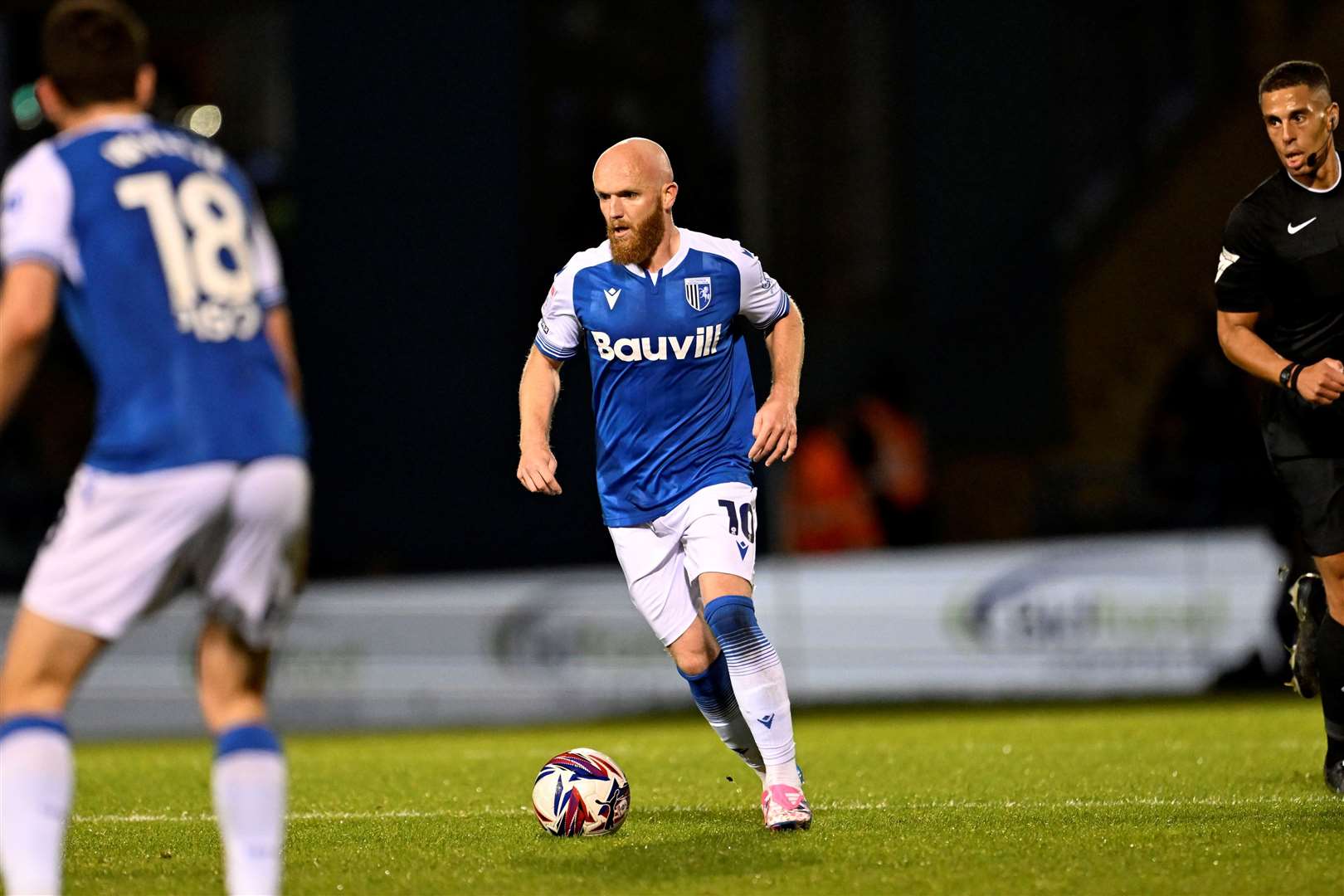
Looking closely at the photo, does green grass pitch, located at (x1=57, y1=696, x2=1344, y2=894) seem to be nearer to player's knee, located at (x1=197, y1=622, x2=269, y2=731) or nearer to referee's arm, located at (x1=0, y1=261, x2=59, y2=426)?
player's knee, located at (x1=197, y1=622, x2=269, y2=731)

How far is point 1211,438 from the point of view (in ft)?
45.3

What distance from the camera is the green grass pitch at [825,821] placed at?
202 inches

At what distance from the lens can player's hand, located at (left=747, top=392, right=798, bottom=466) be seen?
611 centimetres

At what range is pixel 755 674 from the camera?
20.0 ft

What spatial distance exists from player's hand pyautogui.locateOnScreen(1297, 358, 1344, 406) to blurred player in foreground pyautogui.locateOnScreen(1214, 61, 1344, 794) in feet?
0.06

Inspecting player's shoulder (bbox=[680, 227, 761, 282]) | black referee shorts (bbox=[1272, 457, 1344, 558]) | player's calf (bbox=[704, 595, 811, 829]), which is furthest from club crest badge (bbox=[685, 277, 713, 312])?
black referee shorts (bbox=[1272, 457, 1344, 558])

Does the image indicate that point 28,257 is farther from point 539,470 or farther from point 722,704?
point 722,704

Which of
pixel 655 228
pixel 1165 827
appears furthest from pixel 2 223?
pixel 1165 827

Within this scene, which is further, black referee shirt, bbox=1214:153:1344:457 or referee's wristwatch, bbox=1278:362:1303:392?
black referee shirt, bbox=1214:153:1344:457

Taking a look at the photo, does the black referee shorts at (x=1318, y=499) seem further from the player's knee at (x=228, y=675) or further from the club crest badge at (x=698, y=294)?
the player's knee at (x=228, y=675)

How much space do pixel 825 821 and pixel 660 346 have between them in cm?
170

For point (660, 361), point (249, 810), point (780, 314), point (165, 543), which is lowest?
point (249, 810)

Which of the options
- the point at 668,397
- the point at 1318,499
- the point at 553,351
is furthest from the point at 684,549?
the point at 1318,499

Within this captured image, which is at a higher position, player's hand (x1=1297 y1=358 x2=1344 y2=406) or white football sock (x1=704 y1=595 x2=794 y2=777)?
player's hand (x1=1297 y1=358 x2=1344 y2=406)
